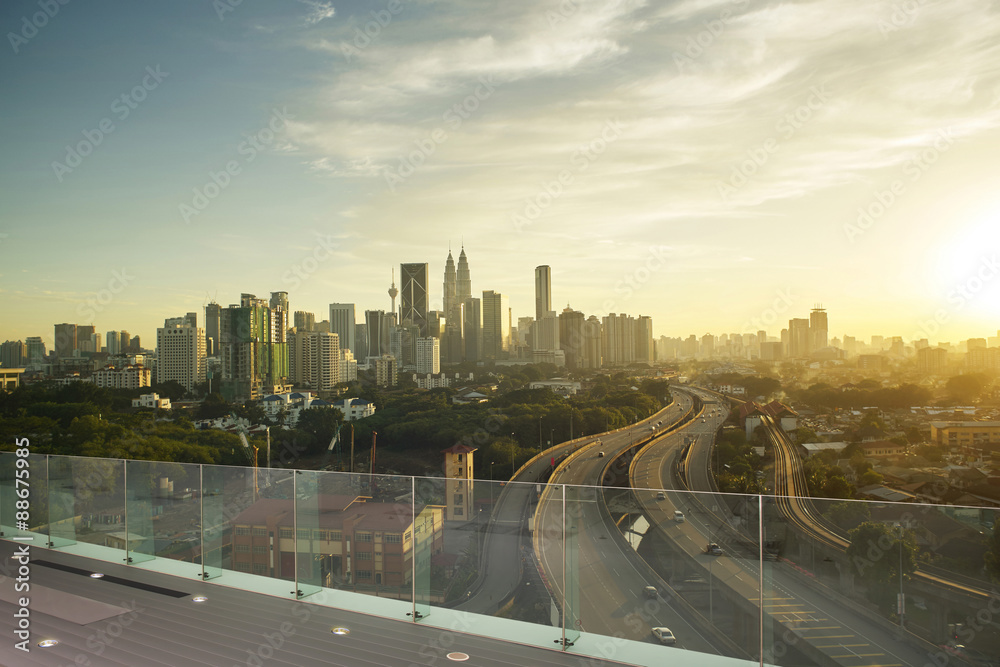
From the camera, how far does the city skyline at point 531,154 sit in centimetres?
1404

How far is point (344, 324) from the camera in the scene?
50.4 meters

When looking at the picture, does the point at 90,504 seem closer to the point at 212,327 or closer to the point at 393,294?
the point at 212,327

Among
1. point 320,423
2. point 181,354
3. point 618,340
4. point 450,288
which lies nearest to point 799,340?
point 618,340

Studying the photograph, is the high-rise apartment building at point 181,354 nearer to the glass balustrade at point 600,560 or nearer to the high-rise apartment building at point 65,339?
the high-rise apartment building at point 65,339

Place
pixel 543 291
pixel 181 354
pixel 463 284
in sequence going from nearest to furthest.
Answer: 1. pixel 181 354
2. pixel 543 291
3. pixel 463 284

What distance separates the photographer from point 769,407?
115 ft

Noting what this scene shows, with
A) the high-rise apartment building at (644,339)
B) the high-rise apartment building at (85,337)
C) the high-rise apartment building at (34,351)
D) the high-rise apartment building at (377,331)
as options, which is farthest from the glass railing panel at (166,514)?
the high-rise apartment building at (377,331)

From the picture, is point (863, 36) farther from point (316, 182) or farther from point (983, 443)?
point (316, 182)

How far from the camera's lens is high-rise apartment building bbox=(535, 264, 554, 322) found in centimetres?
5334

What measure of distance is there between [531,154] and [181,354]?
1062 inches

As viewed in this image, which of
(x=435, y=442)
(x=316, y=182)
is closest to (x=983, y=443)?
(x=435, y=442)

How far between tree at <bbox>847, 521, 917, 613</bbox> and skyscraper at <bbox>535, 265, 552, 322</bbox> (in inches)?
2000

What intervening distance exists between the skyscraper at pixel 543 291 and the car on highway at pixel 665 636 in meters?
50.6

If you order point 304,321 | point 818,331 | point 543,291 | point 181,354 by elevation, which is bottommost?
point 181,354
